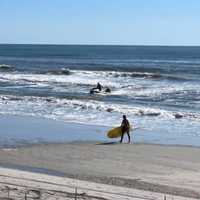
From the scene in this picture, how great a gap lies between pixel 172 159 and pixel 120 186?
4.60 m

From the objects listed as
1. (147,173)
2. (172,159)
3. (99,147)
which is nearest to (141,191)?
A: (147,173)

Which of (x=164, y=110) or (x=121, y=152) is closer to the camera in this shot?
(x=121, y=152)

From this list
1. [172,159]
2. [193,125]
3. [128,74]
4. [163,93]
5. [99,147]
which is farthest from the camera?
[128,74]

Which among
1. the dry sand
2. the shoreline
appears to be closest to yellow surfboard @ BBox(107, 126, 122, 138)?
the shoreline

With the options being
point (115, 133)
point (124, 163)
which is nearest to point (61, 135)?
point (115, 133)

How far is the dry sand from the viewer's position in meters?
17.0

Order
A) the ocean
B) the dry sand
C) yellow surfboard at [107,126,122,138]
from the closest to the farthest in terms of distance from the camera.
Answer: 1. the dry sand
2. yellow surfboard at [107,126,122,138]
3. the ocean

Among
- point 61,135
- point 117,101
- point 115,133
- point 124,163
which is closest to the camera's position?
point 124,163

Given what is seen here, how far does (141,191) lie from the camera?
15695 mm

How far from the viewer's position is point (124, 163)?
19891mm

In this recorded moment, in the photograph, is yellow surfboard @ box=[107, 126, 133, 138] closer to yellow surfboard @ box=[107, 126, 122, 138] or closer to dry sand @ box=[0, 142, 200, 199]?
yellow surfboard @ box=[107, 126, 122, 138]

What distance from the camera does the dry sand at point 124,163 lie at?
16969 millimetres

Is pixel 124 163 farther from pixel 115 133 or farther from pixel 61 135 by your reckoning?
pixel 61 135

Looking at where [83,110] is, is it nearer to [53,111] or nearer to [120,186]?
[53,111]
